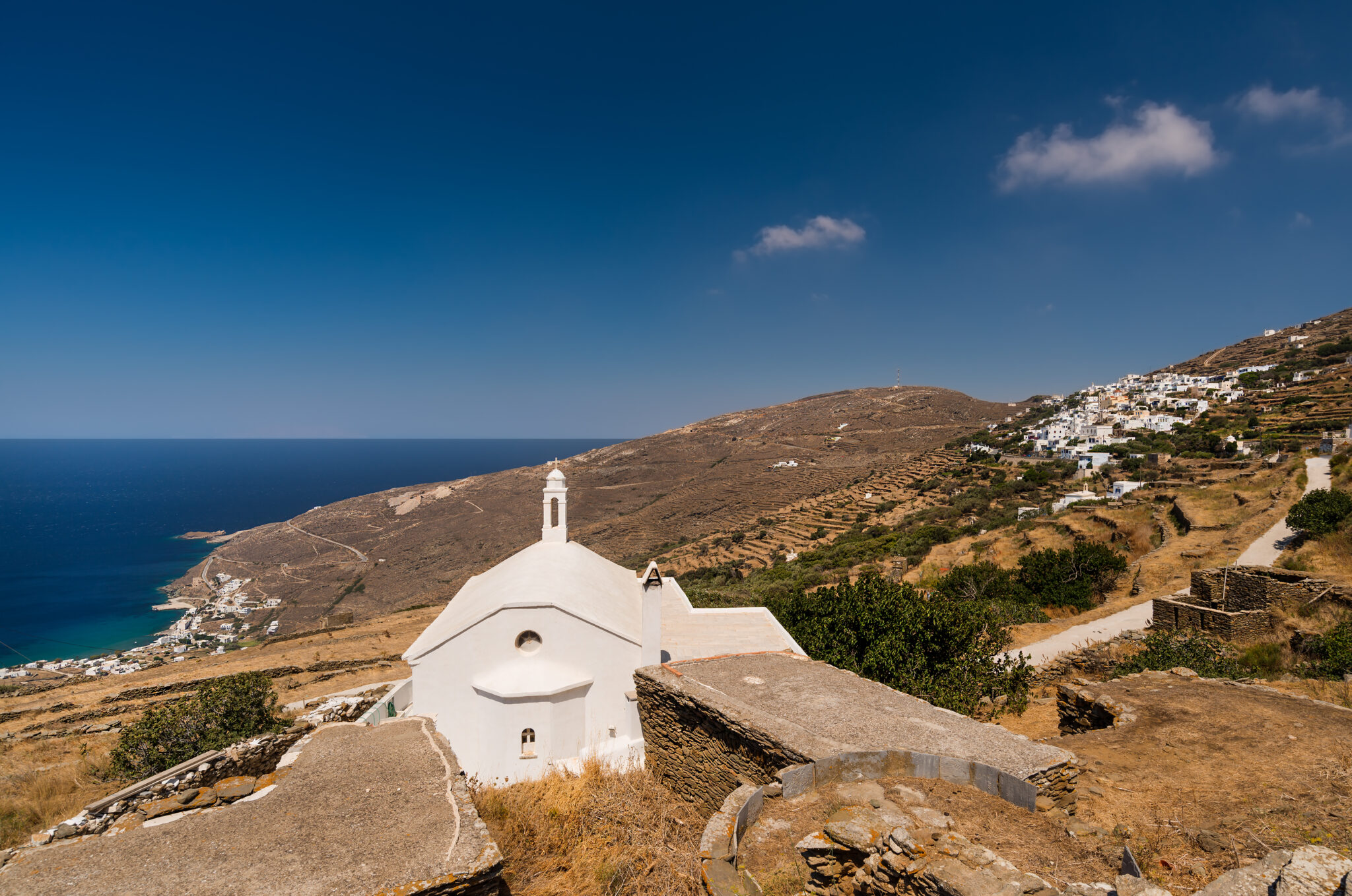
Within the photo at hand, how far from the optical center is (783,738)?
6.68m

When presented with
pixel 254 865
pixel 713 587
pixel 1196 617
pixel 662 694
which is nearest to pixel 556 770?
pixel 662 694

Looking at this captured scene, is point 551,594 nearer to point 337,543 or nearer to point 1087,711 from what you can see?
point 1087,711

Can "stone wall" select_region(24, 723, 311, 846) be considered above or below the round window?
below

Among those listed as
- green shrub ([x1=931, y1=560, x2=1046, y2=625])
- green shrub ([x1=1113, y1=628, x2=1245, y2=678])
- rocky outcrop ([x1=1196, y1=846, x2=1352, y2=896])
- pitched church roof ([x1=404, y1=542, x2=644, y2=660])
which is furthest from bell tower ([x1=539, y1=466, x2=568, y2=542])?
green shrub ([x1=1113, y1=628, x2=1245, y2=678])

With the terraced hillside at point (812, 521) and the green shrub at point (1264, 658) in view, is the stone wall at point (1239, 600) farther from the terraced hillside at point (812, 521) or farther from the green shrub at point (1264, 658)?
the terraced hillside at point (812, 521)

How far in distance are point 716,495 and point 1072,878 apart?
54.1 metres

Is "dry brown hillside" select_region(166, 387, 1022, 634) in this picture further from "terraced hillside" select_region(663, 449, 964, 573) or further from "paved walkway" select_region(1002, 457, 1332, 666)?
"paved walkway" select_region(1002, 457, 1332, 666)

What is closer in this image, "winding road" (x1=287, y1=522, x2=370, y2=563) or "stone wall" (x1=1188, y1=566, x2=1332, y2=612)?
"stone wall" (x1=1188, y1=566, x2=1332, y2=612)

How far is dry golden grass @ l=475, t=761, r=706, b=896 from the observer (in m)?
5.75

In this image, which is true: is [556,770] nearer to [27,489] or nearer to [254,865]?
[254,865]

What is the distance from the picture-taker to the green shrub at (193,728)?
31.9ft

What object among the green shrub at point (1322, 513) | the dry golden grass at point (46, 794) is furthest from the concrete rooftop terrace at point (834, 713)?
the green shrub at point (1322, 513)

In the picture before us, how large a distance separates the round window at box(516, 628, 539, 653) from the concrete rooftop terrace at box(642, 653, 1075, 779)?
7.28 feet

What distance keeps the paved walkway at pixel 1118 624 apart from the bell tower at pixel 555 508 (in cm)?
1023
